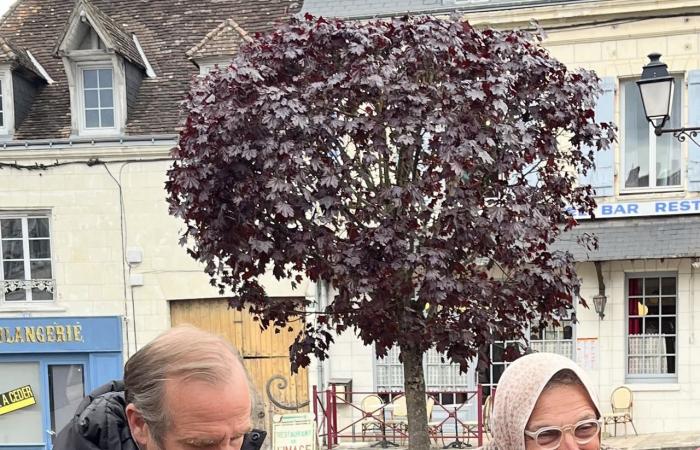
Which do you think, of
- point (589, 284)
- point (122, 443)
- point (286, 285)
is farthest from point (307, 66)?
point (589, 284)

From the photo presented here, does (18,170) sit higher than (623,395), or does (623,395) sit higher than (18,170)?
(18,170)

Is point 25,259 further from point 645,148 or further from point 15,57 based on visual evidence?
point 645,148

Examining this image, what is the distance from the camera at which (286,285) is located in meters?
9.02

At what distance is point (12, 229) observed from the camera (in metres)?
9.40

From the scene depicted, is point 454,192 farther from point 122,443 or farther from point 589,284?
point 589,284

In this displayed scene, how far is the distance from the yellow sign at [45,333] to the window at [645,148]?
339 inches

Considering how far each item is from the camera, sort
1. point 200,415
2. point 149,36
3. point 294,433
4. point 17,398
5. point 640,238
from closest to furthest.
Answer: point 200,415 → point 294,433 → point 640,238 → point 17,398 → point 149,36

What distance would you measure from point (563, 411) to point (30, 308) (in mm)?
9475

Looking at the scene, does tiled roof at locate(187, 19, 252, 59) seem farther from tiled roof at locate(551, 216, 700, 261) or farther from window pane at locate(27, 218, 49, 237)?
tiled roof at locate(551, 216, 700, 261)

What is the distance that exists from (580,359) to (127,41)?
877 cm

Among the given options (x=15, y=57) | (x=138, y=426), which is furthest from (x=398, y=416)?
(x=15, y=57)

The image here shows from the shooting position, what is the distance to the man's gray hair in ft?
4.25

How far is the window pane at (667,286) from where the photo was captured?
8.38 meters

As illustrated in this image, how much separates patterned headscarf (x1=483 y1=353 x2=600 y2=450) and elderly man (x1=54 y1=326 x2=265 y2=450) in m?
0.79
